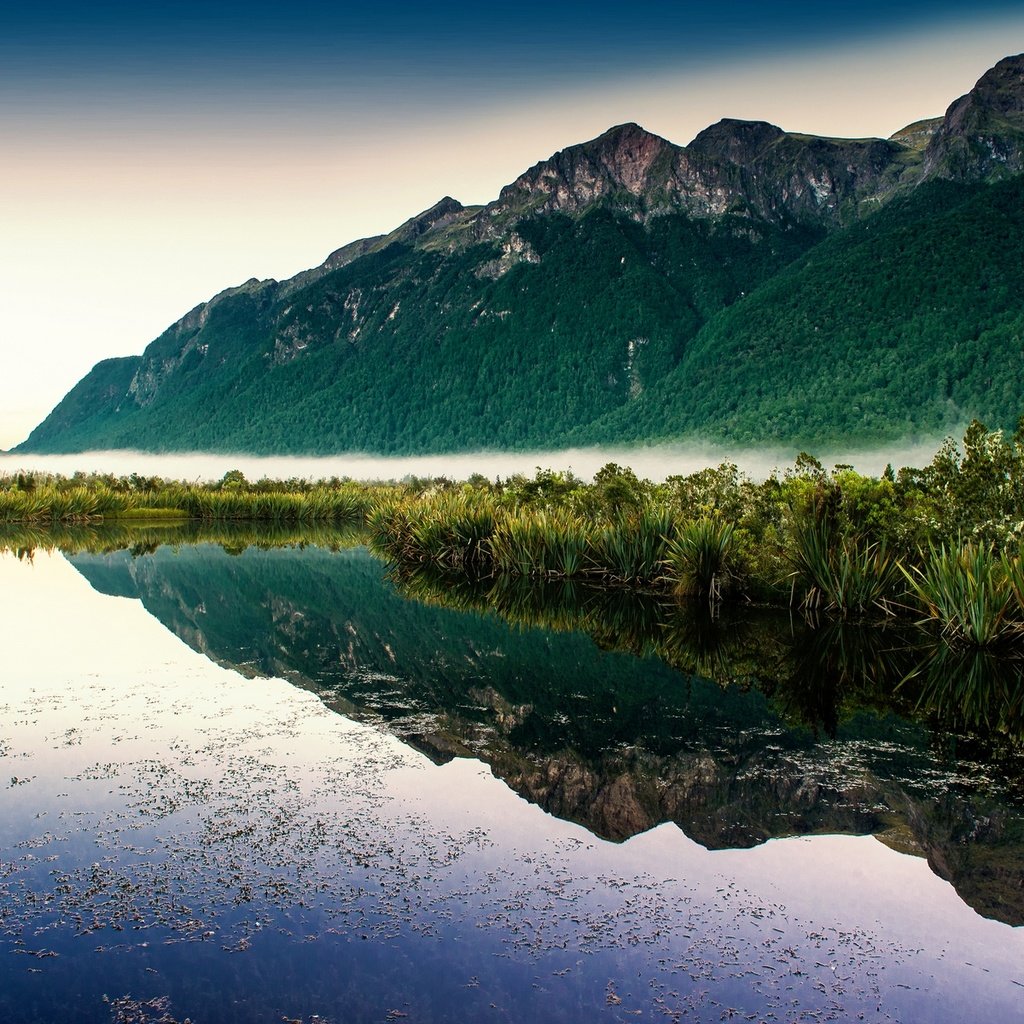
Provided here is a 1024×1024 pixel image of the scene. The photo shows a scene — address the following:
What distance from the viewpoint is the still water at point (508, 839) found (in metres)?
4.99

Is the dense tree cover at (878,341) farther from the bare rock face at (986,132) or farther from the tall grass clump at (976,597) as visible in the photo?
the tall grass clump at (976,597)

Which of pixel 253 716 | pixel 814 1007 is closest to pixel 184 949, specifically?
pixel 814 1007

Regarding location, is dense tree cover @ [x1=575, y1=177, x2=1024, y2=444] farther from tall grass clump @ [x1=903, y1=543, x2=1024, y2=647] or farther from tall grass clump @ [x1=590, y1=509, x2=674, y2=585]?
tall grass clump @ [x1=903, y1=543, x2=1024, y2=647]

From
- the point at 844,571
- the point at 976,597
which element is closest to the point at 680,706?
the point at 976,597

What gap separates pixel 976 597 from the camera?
14.3 metres

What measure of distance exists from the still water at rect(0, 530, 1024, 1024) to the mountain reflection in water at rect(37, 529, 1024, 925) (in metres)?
0.05

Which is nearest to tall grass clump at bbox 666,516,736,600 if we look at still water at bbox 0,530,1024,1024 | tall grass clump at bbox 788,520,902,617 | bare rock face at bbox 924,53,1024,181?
tall grass clump at bbox 788,520,902,617

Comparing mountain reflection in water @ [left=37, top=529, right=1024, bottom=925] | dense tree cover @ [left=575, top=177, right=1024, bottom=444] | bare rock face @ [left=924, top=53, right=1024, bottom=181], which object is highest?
bare rock face @ [left=924, top=53, right=1024, bottom=181]

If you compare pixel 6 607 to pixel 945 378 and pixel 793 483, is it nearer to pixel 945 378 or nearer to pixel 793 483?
pixel 793 483

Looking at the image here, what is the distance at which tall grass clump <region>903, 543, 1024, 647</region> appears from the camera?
14086 mm

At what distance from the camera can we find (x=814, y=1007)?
484 cm

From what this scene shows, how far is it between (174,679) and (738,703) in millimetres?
7154

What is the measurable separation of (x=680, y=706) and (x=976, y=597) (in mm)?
5684

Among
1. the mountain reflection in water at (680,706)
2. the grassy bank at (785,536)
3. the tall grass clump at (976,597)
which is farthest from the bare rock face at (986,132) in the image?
the mountain reflection in water at (680,706)
